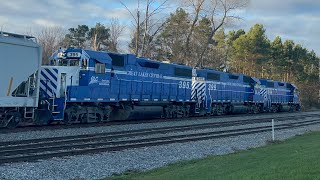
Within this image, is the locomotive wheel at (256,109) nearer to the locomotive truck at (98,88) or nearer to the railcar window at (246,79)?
the railcar window at (246,79)

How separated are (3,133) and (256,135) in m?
12.3

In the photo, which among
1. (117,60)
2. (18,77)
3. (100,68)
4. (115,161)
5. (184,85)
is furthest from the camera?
(184,85)

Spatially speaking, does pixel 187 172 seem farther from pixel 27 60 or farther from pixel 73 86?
pixel 73 86

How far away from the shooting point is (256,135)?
77.8ft

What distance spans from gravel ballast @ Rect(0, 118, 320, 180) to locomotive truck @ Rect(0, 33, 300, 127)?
701cm

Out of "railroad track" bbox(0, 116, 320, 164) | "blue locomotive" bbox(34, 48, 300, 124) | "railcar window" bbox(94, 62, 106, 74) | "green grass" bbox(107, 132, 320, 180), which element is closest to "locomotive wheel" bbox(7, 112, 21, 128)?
"blue locomotive" bbox(34, 48, 300, 124)

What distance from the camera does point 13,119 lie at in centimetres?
Answer: 2028

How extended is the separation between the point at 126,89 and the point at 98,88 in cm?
291

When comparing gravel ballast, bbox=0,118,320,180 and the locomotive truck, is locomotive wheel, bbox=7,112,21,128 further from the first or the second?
gravel ballast, bbox=0,118,320,180

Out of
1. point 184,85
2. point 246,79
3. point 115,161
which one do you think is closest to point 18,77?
point 115,161

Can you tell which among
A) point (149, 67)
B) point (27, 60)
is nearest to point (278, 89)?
point (149, 67)

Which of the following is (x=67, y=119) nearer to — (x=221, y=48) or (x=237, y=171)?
(x=237, y=171)

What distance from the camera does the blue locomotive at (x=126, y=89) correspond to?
2362 centimetres

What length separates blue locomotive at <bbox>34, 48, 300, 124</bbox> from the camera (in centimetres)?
2362
